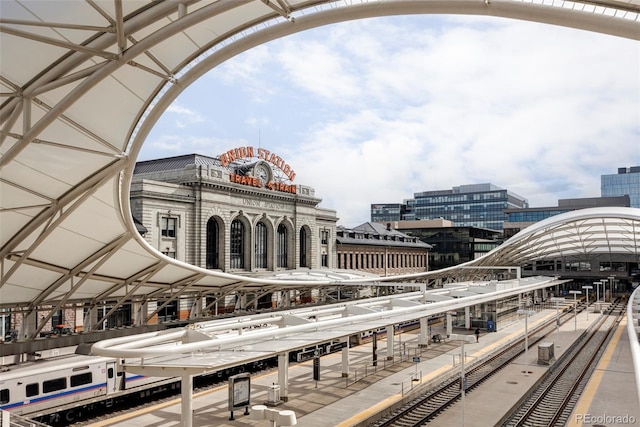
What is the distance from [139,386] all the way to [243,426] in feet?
20.5

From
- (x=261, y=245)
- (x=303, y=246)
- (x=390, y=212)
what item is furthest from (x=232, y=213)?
(x=390, y=212)

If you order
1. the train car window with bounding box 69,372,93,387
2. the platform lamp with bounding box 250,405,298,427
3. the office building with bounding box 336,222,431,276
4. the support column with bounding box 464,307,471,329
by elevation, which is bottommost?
the support column with bounding box 464,307,471,329

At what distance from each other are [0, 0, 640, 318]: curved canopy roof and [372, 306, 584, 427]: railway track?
1398cm

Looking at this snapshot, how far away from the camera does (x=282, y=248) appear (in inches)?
2677

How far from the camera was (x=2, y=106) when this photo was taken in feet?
54.9

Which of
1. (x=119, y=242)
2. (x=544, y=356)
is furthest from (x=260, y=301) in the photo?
(x=119, y=242)

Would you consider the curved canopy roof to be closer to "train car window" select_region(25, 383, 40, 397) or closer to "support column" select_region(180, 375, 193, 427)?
"train car window" select_region(25, 383, 40, 397)

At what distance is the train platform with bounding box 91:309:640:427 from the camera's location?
76.6 feet

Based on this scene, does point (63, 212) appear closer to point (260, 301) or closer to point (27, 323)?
point (27, 323)

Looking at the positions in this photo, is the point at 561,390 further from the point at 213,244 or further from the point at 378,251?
the point at 378,251

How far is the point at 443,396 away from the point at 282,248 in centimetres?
4183

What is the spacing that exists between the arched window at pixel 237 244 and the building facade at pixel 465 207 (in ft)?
412

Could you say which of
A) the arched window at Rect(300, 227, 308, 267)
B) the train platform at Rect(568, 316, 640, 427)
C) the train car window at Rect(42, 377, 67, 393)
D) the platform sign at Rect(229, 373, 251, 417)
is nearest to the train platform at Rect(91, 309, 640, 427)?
the train platform at Rect(568, 316, 640, 427)

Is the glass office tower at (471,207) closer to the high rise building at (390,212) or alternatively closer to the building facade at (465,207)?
the building facade at (465,207)
